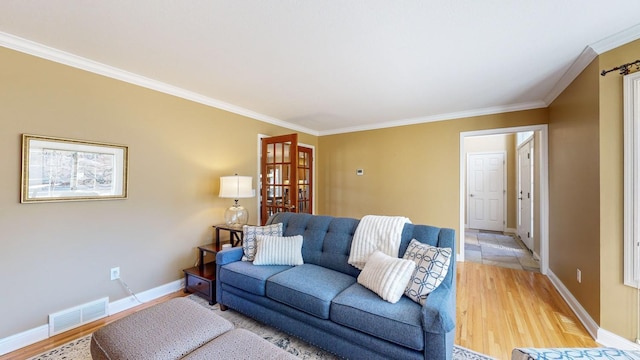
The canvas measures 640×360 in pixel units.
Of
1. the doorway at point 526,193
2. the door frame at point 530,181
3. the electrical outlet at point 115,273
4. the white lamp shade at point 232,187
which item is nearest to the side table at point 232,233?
the white lamp shade at point 232,187

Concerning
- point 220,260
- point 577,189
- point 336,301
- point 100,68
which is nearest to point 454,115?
point 577,189

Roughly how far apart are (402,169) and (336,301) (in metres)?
3.18

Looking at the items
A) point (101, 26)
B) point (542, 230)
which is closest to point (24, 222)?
point (101, 26)

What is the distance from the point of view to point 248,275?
85.3 inches

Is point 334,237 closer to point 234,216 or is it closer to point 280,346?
point 280,346

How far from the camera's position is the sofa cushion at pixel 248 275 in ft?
6.86

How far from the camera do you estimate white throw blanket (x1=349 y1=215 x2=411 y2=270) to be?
2076 mm

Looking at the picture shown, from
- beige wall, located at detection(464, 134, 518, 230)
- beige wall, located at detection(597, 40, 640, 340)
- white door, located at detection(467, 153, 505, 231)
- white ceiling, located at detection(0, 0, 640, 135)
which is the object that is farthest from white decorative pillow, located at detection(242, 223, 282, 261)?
white door, located at detection(467, 153, 505, 231)

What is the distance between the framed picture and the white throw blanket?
238cm

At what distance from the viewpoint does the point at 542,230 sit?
343 cm

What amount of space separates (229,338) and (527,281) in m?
3.68

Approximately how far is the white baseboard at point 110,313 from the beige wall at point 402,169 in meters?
3.14

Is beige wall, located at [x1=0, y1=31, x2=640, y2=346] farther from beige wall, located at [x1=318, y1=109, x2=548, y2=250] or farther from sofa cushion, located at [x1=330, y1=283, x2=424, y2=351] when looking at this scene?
sofa cushion, located at [x1=330, y1=283, x2=424, y2=351]

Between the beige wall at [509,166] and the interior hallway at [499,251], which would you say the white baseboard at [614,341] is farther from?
the beige wall at [509,166]
